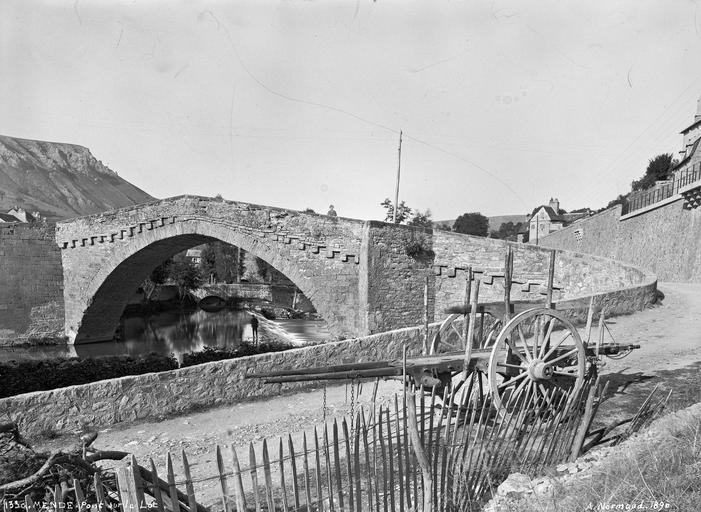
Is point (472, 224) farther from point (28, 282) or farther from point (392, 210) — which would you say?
point (28, 282)

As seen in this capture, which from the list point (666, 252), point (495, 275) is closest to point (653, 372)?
point (495, 275)

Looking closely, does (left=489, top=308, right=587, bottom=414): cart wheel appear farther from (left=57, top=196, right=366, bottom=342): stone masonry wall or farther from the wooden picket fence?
(left=57, top=196, right=366, bottom=342): stone masonry wall

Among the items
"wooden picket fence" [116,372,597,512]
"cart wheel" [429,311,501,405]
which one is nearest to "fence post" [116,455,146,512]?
"wooden picket fence" [116,372,597,512]

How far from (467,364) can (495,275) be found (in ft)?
28.4

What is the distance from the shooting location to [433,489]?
330 centimetres

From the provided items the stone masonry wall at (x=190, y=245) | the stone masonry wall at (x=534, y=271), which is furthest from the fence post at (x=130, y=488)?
the stone masonry wall at (x=190, y=245)

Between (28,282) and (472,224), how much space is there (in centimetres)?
6461

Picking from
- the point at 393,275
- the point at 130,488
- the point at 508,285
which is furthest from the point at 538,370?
the point at 393,275

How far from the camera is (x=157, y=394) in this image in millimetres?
6582

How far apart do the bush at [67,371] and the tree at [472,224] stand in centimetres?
6624

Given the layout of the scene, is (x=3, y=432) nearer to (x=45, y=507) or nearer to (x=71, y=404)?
(x=45, y=507)

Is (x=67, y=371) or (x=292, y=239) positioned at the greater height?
(x=292, y=239)

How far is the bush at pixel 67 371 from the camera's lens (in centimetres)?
1045

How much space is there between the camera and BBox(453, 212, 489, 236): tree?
7444cm
